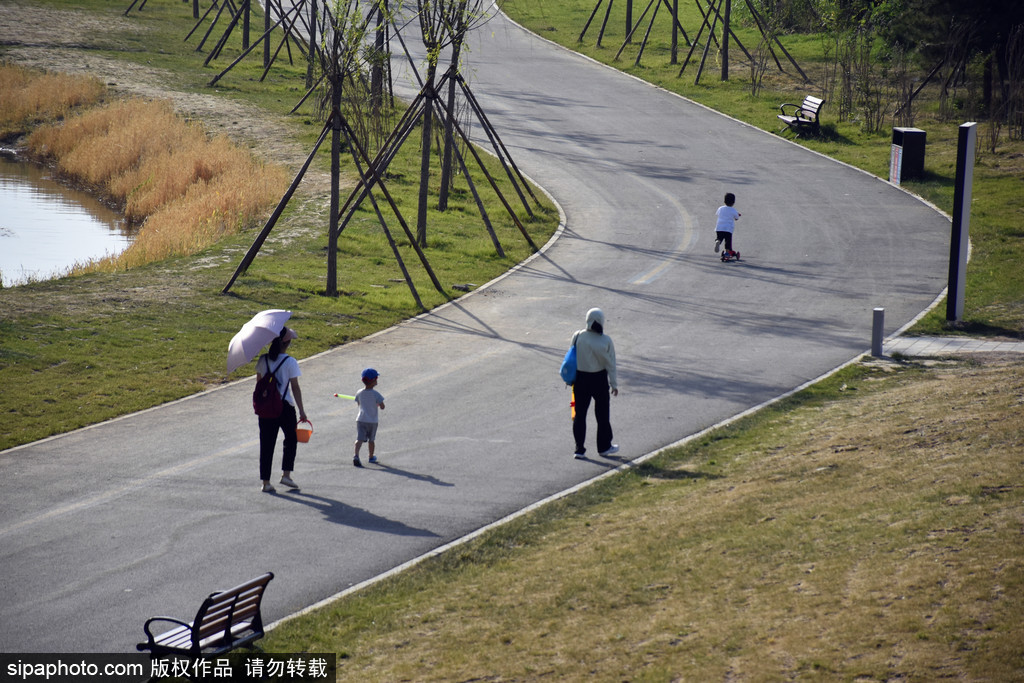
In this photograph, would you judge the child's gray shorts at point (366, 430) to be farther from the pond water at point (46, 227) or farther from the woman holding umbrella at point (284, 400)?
the pond water at point (46, 227)

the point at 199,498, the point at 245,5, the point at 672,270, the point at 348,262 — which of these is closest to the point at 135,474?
the point at 199,498

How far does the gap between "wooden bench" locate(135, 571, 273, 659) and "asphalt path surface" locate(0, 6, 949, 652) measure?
686mm

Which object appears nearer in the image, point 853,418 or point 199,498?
point 199,498

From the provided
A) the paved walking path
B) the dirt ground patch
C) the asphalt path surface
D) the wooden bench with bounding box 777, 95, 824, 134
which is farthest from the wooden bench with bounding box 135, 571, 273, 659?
the wooden bench with bounding box 777, 95, 824, 134

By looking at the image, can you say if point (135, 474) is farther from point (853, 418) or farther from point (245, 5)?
point (245, 5)

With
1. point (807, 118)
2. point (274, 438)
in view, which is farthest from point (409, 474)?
Result: point (807, 118)

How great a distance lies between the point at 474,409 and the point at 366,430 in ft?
7.97

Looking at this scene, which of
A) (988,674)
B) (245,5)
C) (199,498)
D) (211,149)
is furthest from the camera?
(245,5)

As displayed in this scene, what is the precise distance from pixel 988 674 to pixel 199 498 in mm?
7784

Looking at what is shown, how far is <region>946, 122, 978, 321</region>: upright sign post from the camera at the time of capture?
17.1 m

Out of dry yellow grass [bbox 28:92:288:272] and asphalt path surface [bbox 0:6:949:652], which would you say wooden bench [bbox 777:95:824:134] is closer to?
asphalt path surface [bbox 0:6:949:652]

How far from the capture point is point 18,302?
1750 cm

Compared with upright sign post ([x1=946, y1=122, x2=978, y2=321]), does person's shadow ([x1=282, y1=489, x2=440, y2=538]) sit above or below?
below

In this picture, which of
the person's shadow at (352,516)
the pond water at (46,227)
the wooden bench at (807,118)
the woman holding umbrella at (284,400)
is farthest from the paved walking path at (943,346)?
the wooden bench at (807,118)
